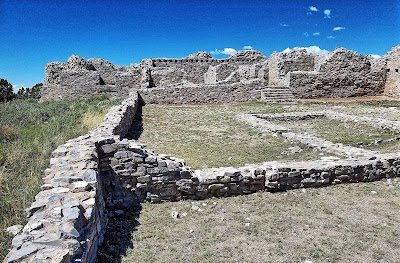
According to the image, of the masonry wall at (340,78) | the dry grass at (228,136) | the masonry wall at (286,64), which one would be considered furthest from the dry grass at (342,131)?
the masonry wall at (286,64)

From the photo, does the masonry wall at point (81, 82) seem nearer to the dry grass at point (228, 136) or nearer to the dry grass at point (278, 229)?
the dry grass at point (228, 136)

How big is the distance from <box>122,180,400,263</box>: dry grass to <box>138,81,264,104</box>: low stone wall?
15578 mm

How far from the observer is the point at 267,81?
24.3 metres

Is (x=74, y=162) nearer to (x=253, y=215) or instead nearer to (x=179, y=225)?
(x=179, y=225)

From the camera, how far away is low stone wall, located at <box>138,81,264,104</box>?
69.1ft

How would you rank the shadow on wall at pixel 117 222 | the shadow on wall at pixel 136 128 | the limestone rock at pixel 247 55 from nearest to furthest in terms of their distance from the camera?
1. the shadow on wall at pixel 117 222
2. the shadow on wall at pixel 136 128
3. the limestone rock at pixel 247 55

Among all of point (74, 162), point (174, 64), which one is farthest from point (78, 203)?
point (174, 64)

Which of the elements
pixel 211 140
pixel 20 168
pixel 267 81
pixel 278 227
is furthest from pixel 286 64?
pixel 20 168

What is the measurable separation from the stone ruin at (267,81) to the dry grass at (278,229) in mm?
15687

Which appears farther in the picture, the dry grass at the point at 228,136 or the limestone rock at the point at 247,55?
the limestone rock at the point at 247,55

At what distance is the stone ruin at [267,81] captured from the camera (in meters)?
21.4

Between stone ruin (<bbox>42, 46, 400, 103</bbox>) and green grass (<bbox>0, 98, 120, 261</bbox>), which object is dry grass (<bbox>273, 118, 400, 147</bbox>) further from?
green grass (<bbox>0, 98, 120, 261</bbox>)

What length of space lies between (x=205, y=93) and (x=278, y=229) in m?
17.1

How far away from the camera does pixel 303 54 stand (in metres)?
23.4
